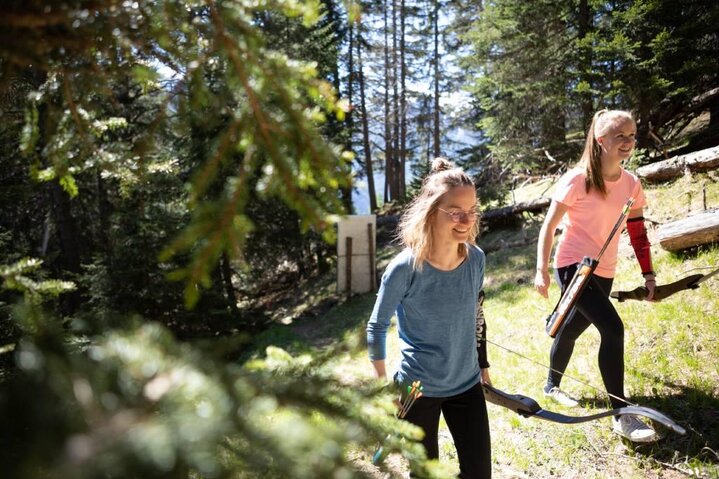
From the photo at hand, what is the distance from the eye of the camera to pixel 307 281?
15.2 meters

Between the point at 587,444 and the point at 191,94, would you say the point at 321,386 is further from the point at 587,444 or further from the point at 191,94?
the point at 587,444

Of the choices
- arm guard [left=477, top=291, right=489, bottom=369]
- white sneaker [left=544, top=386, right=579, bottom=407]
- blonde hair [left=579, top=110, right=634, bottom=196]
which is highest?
blonde hair [left=579, top=110, right=634, bottom=196]

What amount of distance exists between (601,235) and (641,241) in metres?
0.52

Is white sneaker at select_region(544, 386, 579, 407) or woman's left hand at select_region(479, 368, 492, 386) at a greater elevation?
woman's left hand at select_region(479, 368, 492, 386)

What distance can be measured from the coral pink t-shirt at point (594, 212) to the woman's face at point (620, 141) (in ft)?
0.70

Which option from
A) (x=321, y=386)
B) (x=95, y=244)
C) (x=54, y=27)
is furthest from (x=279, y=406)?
(x=95, y=244)

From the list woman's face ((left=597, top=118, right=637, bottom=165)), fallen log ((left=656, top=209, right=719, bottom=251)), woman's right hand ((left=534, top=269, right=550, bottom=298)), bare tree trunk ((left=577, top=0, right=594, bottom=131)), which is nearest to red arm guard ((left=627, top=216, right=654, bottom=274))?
woman's face ((left=597, top=118, right=637, bottom=165))

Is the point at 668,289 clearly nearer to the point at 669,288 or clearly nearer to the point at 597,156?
the point at 669,288

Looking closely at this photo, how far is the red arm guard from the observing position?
3492 millimetres

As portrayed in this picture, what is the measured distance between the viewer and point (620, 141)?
3.11m

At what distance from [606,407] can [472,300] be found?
6.76ft

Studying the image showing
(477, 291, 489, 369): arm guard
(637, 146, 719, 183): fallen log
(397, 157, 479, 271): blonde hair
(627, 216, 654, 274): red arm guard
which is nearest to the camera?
(397, 157, 479, 271): blonde hair

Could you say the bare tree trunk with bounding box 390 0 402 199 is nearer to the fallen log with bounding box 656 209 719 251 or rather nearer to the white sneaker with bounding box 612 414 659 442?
the fallen log with bounding box 656 209 719 251

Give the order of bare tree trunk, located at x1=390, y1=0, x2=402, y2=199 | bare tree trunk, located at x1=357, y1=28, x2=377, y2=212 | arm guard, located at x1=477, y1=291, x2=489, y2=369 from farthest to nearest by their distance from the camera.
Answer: bare tree trunk, located at x1=390, y1=0, x2=402, y2=199 → bare tree trunk, located at x1=357, y1=28, x2=377, y2=212 → arm guard, located at x1=477, y1=291, x2=489, y2=369
